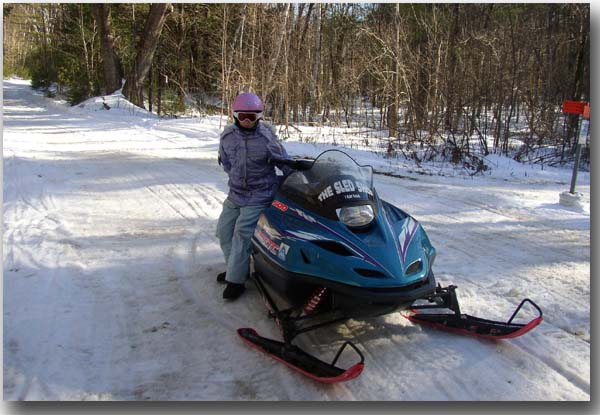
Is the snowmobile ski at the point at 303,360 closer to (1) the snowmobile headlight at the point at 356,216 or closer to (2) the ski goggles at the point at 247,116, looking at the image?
(1) the snowmobile headlight at the point at 356,216

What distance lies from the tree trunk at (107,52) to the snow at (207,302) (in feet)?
48.7

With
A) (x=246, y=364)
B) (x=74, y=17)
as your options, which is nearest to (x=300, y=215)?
(x=246, y=364)

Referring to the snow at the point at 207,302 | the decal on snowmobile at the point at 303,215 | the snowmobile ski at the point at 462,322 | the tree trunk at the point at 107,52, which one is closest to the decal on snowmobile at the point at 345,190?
the decal on snowmobile at the point at 303,215

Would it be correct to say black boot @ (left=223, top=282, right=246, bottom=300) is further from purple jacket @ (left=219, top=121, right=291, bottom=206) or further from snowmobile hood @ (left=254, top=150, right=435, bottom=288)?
purple jacket @ (left=219, top=121, right=291, bottom=206)

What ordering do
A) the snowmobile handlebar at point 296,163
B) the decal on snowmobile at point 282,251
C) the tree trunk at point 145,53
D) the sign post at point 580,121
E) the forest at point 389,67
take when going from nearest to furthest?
the decal on snowmobile at point 282,251
the snowmobile handlebar at point 296,163
the sign post at point 580,121
the forest at point 389,67
the tree trunk at point 145,53

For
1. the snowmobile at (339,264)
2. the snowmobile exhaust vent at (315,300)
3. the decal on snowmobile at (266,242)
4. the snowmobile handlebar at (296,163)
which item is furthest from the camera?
the snowmobile handlebar at (296,163)

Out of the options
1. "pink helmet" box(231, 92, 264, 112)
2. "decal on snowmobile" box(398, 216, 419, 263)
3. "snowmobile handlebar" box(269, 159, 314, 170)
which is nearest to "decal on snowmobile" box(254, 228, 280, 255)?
"snowmobile handlebar" box(269, 159, 314, 170)

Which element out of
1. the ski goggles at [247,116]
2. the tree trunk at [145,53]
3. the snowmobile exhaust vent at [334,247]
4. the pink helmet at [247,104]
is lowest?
the snowmobile exhaust vent at [334,247]

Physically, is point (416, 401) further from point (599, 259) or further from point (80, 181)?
point (80, 181)

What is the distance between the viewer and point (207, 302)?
149 inches

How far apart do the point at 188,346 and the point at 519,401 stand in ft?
6.23

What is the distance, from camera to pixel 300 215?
10.8ft

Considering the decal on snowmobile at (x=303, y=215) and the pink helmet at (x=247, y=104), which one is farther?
the pink helmet at (x=247, y=104)

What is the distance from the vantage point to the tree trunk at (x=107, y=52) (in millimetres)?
20688
